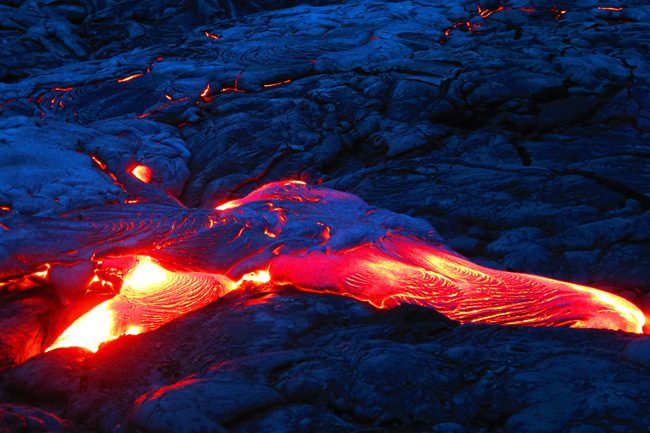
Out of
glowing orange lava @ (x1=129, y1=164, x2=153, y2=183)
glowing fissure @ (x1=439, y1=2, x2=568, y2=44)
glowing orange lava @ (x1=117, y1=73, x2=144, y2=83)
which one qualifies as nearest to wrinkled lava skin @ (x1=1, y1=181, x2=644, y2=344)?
glowing orange lava @ (x1=129, y1=164, x2=153, y2=183)

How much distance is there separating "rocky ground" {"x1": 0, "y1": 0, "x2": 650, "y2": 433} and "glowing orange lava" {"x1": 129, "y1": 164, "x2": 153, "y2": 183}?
0.05m

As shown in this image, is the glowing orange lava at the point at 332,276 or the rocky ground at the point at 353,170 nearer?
the rocky ground at the point at 353,170

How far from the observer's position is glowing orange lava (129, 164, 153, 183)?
4.18 m

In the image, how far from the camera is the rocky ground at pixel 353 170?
74.8 inches

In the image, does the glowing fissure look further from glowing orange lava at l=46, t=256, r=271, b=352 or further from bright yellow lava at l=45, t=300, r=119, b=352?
bright yellow lava at l=45, t=300, r=119, b=352

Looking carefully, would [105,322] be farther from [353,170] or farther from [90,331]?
[353,170]

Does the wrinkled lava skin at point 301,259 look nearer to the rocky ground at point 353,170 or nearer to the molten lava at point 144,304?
the molten lava at point 144,304

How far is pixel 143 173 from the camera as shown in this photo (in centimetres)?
420

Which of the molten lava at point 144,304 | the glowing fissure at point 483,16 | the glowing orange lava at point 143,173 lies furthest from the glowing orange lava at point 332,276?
the glowing fissure at point 483,16

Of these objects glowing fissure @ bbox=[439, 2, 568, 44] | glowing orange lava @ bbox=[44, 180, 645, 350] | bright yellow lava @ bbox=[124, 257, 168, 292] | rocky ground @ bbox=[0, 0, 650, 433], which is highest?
glowing fissure @ bbox=[439, 2, 568, 44]

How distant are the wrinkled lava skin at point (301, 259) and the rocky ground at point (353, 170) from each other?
0.18 m

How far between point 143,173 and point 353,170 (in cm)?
161

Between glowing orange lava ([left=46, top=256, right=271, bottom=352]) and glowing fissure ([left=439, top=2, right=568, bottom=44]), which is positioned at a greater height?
glowing fissure ([left=439, top=2, right=568, bottom=44])

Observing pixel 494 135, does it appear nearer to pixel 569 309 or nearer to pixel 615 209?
pixel 615 209
